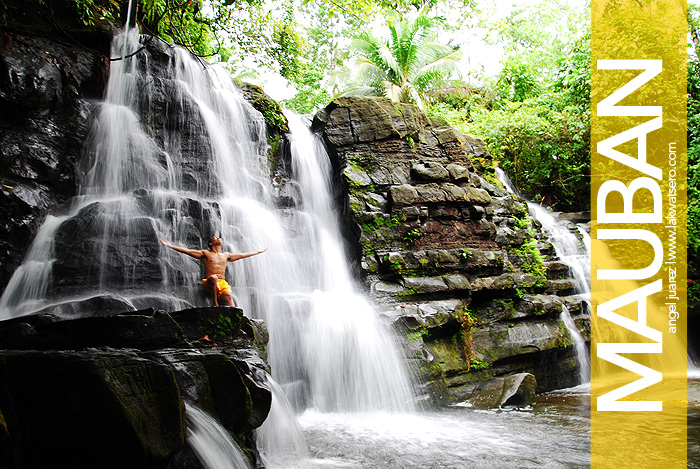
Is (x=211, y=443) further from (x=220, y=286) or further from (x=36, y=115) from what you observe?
(x=36, y=115)

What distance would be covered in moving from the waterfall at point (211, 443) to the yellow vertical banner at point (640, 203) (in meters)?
6.39

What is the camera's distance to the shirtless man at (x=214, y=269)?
6.33m

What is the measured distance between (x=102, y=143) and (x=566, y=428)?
28.4 ft

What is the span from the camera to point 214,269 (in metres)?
6.51

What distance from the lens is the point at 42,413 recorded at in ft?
9.05

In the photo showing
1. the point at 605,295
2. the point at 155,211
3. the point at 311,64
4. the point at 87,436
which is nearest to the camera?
the point at 87,436

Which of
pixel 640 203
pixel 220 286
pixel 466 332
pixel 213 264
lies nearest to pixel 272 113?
pixel 213 264

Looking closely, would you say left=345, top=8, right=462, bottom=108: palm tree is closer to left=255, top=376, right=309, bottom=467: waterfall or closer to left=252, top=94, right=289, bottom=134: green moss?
left=252, top=94, right=289, bottom=134: green moss

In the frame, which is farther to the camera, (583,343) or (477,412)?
(583,343)

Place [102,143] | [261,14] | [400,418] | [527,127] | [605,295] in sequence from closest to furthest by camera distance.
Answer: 1. [400,418]
2. [102,143]
3. [605,295]
4. [261,14]
5. [527,127]

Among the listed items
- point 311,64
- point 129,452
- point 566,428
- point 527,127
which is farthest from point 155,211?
point 311,64

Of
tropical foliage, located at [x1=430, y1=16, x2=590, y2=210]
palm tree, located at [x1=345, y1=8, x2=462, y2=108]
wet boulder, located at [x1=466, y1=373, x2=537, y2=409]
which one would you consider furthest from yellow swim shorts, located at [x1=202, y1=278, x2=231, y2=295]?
palm tree, located at [x1=345, y1=8, x2=462, y2=108]

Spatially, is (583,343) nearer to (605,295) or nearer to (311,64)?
(605,295)

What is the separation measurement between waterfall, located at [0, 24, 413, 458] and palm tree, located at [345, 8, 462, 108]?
903cm
